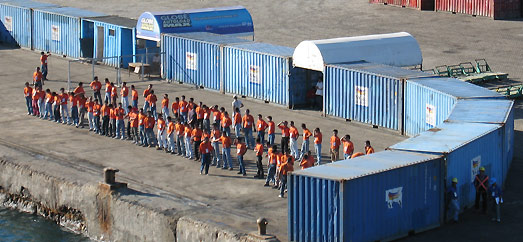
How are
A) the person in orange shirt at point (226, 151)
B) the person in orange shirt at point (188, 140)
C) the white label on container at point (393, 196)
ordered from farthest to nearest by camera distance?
the person in orange shirt at point (188, 140)
the person in orange shirt at point (226, 151)
the white label on container at point (393, 196)

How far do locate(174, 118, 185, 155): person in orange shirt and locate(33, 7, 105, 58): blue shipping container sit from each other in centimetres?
2176

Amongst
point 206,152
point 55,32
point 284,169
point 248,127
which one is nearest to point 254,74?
point 248,127

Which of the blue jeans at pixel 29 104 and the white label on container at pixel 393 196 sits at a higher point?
the blue jeans at pixel 29 104

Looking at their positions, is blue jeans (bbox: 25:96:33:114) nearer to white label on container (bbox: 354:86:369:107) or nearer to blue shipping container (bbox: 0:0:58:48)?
white label on container (bbox: 354:86:369:107)

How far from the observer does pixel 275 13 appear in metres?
73.6

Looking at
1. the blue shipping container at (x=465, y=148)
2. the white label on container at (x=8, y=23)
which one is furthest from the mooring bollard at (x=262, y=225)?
the white label on container at (x=8, y=23)

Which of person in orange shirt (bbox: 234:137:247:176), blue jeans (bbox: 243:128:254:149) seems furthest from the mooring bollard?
blue jeans (bbox: 243:128:254:149)

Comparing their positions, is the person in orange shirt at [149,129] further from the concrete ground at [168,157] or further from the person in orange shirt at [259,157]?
the person in orange shirt at [259,157]

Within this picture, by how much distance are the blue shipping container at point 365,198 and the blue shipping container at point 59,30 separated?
105 ft

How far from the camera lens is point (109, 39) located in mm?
56656

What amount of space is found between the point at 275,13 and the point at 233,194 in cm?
4119

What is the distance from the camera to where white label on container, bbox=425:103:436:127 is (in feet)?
127

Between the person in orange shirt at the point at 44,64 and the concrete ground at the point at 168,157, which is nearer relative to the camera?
the concrete ground at the point at 168,157

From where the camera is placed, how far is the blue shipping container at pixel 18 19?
6175 cm
